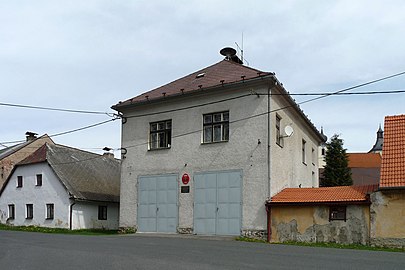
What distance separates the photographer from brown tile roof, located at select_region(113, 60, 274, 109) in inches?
840

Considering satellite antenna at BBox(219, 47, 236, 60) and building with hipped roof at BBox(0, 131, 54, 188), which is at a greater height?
satellite antenna at BBox(219, 47, 236, 60)

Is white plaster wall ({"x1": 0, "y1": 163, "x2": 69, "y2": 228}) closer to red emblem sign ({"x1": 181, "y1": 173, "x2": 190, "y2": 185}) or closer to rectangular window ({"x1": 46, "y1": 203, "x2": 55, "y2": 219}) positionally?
rectangular window ({"x1": 46, "y1": 203, "x2": 55, "y2": 219})

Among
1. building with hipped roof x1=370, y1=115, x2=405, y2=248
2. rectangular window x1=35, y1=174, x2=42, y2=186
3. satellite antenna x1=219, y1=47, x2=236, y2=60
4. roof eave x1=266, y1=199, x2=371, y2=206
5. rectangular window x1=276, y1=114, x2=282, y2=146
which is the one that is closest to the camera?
building with hipped roof x1=370, y1=115, x2=405, y2=248

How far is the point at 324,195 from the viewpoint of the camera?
18.7 metres

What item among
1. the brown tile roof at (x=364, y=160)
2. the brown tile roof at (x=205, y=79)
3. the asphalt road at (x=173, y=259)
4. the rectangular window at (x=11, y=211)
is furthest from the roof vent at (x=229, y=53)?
Result: the brown tile roof at (x=364, y=160)

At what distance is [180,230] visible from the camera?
21.5 metres

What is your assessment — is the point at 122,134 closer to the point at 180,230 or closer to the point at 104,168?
the point at 180,230

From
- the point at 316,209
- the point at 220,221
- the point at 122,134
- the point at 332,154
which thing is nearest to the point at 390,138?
the point at 316,209

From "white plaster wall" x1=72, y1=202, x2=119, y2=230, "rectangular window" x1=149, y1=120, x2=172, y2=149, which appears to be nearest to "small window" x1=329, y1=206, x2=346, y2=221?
"rectangular window" x1=149, y1=120, x2=172, y2=149

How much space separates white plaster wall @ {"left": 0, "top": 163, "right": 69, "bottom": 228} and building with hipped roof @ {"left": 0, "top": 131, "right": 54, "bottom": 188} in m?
7.81

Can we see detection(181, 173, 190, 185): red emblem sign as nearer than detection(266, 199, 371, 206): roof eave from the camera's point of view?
No

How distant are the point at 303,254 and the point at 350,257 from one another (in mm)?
1255

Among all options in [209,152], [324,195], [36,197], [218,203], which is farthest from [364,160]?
[324,195]

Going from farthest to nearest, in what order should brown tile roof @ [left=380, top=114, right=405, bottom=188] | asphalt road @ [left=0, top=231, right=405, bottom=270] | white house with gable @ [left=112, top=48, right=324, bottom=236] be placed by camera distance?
1. white house with gable @ [left=112, top=48, right=324, bottom=236]
2. brown tile roof @ [left=380, top=114, right=405, bottom=188]
3. asphalt road @ [left=0, top=231, right=405, bottom=270]
